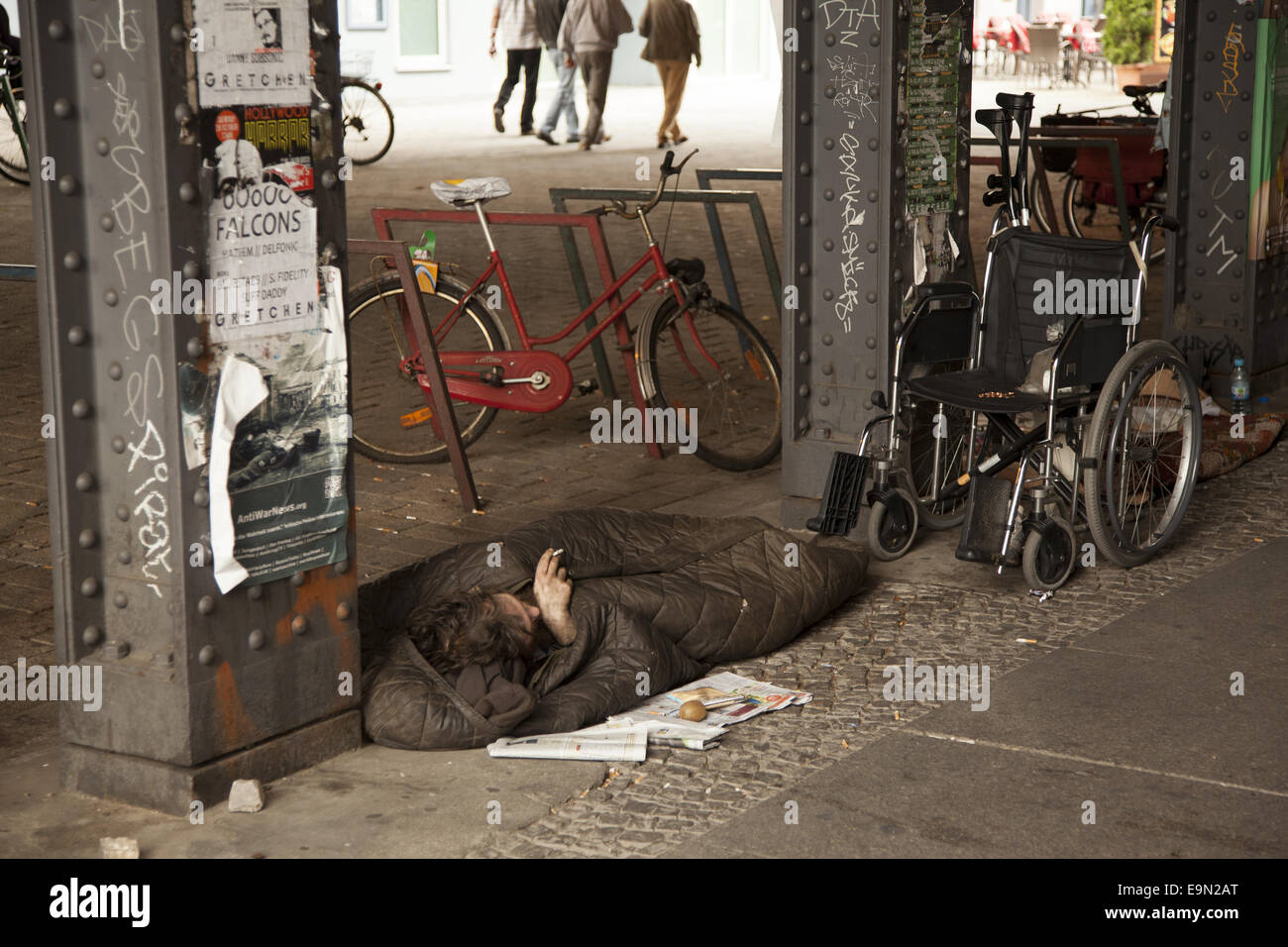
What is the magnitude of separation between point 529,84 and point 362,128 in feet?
11.3

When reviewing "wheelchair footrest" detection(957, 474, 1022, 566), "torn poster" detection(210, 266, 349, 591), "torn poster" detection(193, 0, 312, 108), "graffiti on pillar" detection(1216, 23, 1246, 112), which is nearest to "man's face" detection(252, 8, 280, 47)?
"torn poster" detection(193, 0, 312, 108)

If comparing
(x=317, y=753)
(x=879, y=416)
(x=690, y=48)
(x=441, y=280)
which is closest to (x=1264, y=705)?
(x=879, y=416)

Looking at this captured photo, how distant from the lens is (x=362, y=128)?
1636 centimetres

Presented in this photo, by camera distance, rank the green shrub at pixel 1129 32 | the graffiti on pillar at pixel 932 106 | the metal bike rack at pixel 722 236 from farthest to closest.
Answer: the green shrub at pixel 1129 32 → the metal bike rack at pixel 722 236 → the graffiti on pillar at pixel 932 106

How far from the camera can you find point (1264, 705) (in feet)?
13.3

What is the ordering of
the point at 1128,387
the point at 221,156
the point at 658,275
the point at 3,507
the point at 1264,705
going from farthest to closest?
the point at 658,275 < the point at 3,507 < the point at 1128,387 < the point at 1264,705 < the point at 221,156

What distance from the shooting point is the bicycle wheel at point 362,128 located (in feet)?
54.0

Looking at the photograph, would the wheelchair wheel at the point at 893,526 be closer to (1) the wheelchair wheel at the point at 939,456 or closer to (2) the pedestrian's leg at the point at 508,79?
(1) the wheelchair wheel at the point at 939,456

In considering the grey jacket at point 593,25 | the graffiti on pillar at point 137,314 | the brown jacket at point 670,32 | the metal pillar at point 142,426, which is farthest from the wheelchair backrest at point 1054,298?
the brown jacket at point 670,32

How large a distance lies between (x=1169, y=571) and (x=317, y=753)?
283 centimetres

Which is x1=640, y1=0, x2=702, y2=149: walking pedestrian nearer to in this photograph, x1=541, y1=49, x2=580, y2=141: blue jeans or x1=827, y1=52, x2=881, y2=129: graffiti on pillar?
x1=541, y1=49, x2=580, y2=141: blue jeans

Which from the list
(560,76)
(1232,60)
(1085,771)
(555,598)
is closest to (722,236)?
(1232,60)

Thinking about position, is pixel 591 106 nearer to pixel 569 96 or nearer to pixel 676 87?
pixel 569 96

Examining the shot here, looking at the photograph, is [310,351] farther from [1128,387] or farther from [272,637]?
[1128,387]
